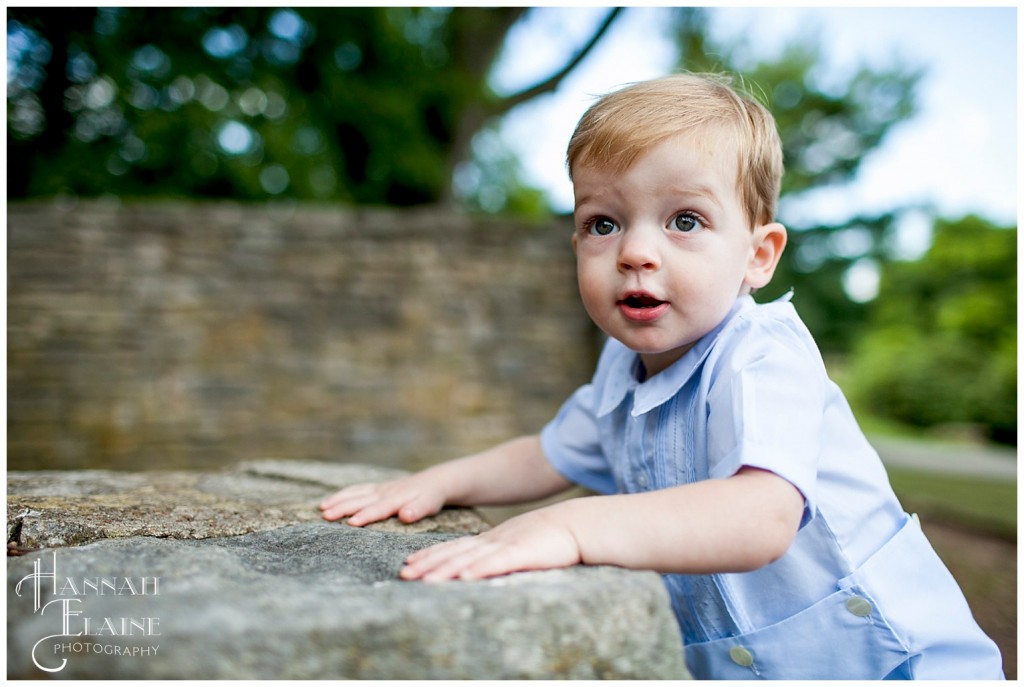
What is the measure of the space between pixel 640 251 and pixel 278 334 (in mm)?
4998

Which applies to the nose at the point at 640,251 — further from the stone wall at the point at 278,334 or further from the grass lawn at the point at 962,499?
the stone wall at the point at 278,334

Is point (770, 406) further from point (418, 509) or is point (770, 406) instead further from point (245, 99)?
point (245, 99)

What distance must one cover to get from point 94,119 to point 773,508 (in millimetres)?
8242

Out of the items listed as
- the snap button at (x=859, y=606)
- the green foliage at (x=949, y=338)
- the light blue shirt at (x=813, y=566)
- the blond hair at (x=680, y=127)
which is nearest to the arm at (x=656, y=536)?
the light blue shirt at (x=813, y=566)

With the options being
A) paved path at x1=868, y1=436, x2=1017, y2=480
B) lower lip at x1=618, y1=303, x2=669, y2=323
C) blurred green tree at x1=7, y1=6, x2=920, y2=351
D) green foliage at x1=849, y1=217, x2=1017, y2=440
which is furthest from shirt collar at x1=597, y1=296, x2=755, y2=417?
green foliage at x1=849, y1=217, x2=1017, y2=440

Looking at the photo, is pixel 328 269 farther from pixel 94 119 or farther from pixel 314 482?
pixel 314 482

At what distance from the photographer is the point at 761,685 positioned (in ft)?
4.02

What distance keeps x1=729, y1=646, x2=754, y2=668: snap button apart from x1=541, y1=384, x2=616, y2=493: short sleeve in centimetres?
50

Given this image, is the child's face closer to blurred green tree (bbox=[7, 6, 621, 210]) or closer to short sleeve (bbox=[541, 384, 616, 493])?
short sleeve (bbox=[541, 384, 616, 493])

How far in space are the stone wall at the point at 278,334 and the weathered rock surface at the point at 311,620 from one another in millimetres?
4742

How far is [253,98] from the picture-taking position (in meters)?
8.09

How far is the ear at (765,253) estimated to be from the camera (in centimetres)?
142

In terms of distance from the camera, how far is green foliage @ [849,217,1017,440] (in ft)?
41.3

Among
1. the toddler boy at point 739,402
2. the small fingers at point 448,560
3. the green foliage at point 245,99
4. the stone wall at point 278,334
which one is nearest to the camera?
the small fingers at point 448,560
